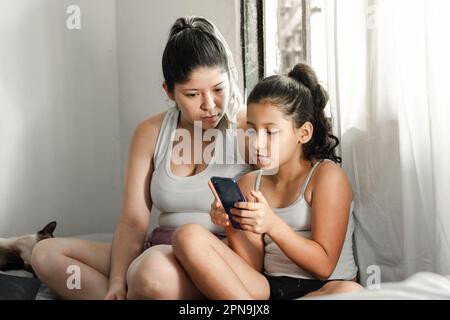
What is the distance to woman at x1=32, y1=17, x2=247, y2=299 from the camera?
1.43 metres

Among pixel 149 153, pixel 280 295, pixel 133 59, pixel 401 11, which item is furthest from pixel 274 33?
pixel 280 295

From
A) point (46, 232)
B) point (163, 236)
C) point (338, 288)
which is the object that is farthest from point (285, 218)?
point (46, 232)

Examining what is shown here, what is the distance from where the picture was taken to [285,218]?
1313 millimetres

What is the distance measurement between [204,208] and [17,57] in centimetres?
96

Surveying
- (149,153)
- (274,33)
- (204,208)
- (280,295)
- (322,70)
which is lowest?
(280,295)

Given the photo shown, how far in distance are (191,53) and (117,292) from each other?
0.54 m

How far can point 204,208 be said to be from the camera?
4.84 feet

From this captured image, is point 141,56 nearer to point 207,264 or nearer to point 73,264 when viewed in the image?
point 73,264

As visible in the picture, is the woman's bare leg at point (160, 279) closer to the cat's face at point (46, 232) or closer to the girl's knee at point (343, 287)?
the girl's knee at point (343, 287)

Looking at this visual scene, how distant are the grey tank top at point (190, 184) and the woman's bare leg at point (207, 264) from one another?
0.28 m

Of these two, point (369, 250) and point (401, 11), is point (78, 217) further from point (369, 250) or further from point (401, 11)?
point (401, 11)

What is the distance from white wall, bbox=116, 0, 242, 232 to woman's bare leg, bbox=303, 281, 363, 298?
1.12 metres

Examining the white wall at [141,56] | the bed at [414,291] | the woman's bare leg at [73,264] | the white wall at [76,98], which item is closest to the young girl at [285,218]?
the bed at [414,291]

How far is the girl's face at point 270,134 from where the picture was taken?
4.33ft
